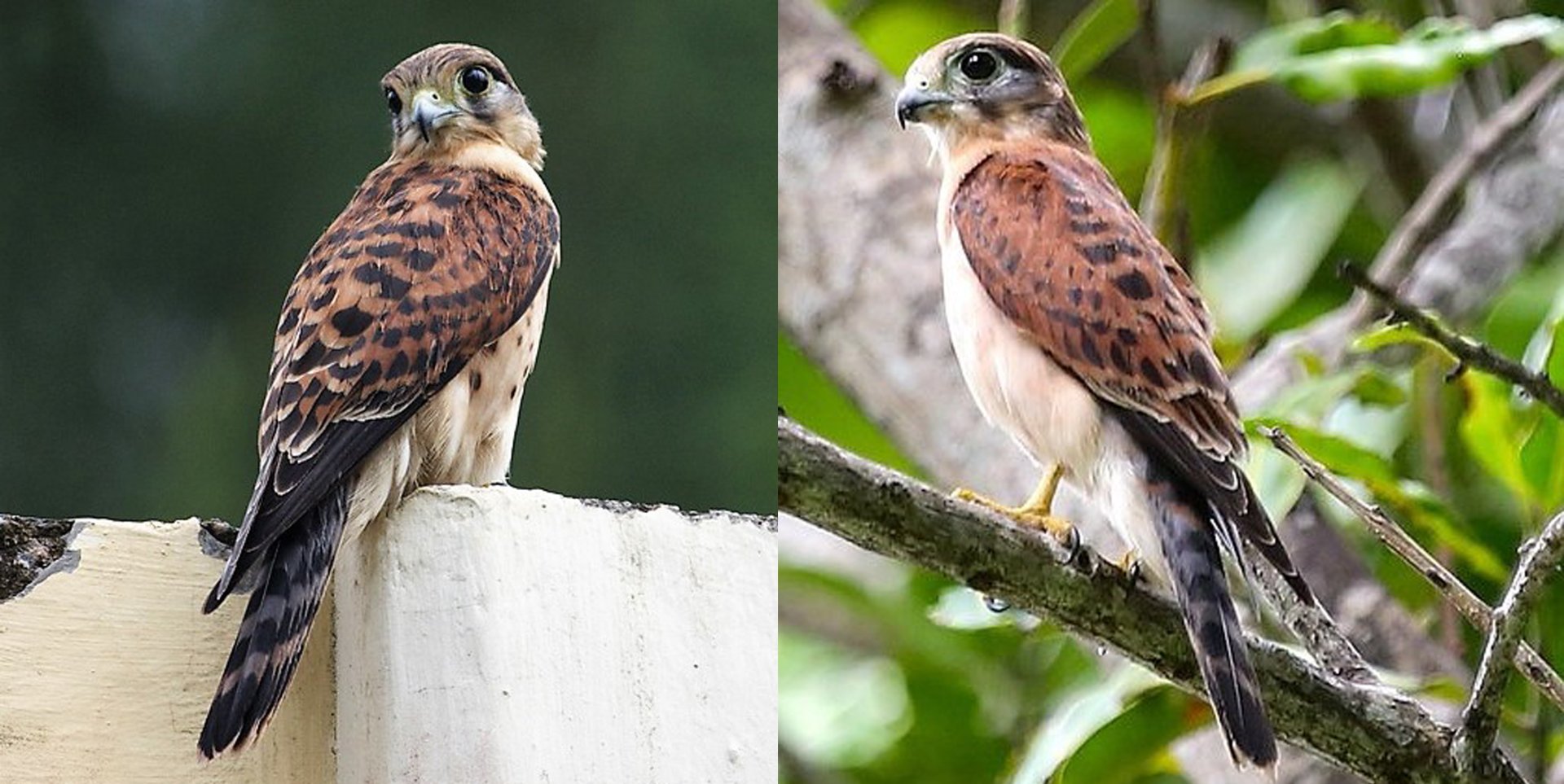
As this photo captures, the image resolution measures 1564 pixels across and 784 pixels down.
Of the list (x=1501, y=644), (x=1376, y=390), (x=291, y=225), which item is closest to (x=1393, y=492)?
(x=1376, y=390)

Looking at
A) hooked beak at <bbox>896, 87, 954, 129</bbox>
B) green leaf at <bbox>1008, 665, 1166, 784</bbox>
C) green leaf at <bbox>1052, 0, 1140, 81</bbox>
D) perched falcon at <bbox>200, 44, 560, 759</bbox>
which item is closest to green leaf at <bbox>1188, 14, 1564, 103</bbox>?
green leaf at <bbox>1052, 0, 1140, 81</bbox>

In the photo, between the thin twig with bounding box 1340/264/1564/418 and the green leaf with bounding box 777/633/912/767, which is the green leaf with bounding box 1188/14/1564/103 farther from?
the green leaf with bounding box 777/633/912/767

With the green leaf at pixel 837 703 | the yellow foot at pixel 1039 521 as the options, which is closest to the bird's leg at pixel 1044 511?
the yellow foot at pixel 1039 521

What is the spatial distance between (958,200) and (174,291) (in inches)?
80.6

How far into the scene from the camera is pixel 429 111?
1685 millimetres

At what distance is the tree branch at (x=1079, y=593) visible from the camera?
1.06 meters

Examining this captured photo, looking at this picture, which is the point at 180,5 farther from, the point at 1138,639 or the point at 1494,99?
the point at 1138,639

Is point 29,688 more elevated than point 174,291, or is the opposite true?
point 29,688

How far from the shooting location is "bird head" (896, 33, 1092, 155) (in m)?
1.54

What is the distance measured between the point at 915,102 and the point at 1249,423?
358 mm

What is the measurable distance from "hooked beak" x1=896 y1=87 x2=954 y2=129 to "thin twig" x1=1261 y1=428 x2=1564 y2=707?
45 cm

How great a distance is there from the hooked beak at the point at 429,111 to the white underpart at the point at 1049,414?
50 cm

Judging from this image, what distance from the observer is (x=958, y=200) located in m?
1.49

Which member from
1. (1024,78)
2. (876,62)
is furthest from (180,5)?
(1024,78)
